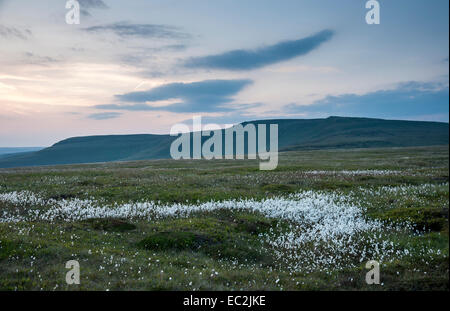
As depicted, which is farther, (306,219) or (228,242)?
(306,219)

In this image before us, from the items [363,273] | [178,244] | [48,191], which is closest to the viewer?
[363,273]

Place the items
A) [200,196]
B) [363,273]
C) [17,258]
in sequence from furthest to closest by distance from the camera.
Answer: [200,196] → [17,258] → [363,273]

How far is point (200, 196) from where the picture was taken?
73.5ft

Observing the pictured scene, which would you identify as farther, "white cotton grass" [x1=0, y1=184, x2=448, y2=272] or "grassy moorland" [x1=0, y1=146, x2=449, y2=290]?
"white cotton grass" [x1=0, y1=184, x2=448, y2=272]

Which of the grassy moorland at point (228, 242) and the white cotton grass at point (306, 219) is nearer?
the grassy moorland at point (228, 242)

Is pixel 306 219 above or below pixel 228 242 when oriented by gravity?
above

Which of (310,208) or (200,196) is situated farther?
(200,196)
